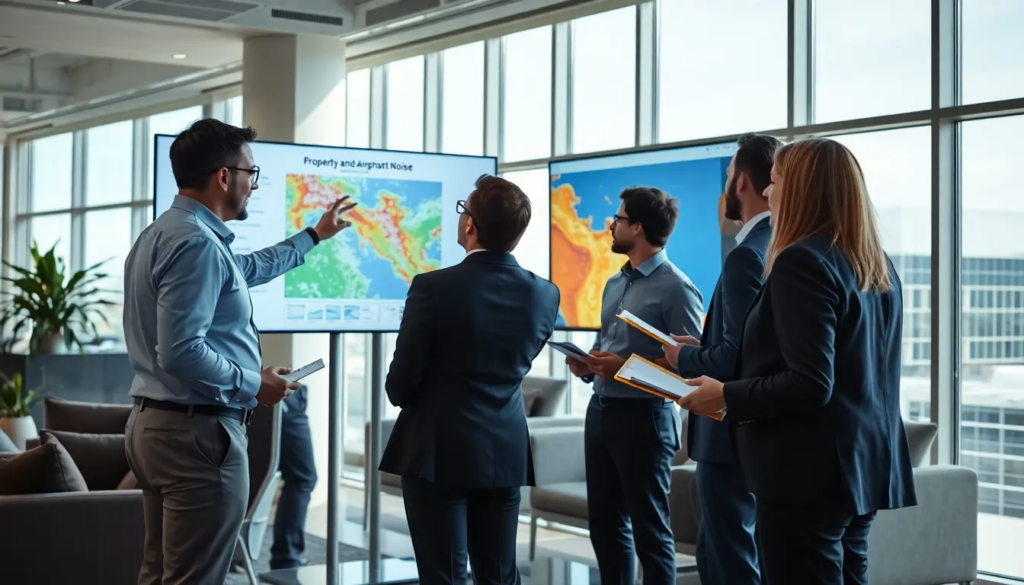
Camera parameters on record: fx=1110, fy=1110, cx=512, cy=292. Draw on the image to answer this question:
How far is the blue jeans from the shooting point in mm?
5484

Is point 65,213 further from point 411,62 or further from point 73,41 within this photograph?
point 411,62

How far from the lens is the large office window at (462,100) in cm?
828

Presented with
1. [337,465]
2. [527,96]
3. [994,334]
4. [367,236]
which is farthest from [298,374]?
[527,96]

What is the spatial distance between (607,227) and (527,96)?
7.99 ft

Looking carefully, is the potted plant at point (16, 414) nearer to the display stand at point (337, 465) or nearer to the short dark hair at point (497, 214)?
the display stand at point (337, 465)

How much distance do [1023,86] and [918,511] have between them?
6.88ft

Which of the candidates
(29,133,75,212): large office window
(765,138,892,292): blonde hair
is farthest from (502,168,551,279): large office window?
(29,133,75,212): large office window

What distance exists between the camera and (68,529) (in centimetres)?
373

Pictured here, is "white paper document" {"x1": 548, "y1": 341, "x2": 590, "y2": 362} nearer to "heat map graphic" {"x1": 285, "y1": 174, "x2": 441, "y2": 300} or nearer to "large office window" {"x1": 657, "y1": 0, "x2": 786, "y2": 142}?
"heat map graphic" {"x1": 285, "y1": 174, "x2": 441, "y2": 300}

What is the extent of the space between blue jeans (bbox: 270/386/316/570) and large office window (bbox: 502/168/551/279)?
8.60ft

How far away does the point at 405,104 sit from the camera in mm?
8969

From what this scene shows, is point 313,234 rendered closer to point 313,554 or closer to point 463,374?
point 463,374

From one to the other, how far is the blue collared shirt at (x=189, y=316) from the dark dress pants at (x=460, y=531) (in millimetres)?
591

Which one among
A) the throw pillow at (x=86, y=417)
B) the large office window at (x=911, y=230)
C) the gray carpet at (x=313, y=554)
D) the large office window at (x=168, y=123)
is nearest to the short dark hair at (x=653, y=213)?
the large office window at (x=911, y=230)
